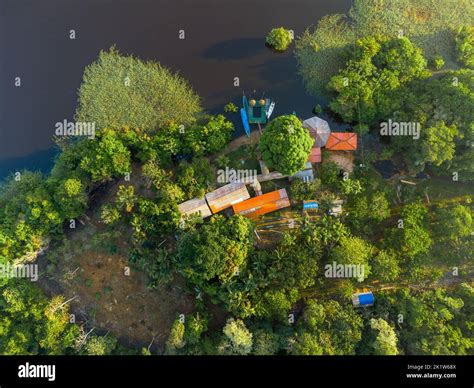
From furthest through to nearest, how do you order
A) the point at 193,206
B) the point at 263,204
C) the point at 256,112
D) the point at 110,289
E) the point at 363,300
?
the point at 256,112 → the point at 110,289 → the point at 263,204 → the point at 193,206 → the point at 363,300

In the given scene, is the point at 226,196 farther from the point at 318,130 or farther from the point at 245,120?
the point at 318,130

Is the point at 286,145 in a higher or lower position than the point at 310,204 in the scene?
higher

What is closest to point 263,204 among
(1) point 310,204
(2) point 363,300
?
(1) point 310,204

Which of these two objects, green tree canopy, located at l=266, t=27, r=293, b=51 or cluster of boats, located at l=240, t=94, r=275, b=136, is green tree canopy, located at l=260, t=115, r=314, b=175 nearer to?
cluster of boats, located at l=240, t=94, r=275, b=136

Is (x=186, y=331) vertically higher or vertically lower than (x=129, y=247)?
lower

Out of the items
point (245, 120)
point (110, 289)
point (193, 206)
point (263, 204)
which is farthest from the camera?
point (245, 120)
